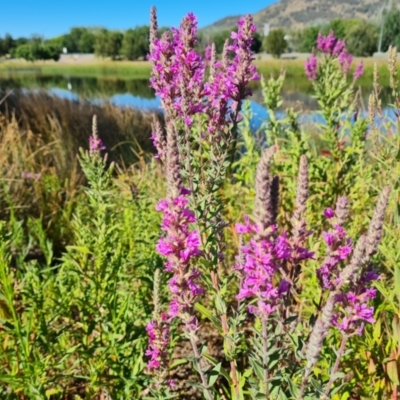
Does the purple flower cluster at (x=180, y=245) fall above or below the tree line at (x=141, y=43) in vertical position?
below

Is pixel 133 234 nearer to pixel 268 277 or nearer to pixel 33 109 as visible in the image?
pixel 268 277

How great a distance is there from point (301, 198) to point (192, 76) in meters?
0.73

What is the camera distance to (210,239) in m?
1.42

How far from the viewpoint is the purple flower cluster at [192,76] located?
1512mm

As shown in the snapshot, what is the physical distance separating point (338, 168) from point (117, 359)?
7.57 feet

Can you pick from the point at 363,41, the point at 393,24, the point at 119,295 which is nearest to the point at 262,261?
the point at 119,295

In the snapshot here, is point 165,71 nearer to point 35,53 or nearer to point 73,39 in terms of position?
point 35,53

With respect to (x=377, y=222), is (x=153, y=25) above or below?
above

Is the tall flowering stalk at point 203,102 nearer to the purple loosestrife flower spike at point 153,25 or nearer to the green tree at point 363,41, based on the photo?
the purple loosestrife flower spike at point 153,25

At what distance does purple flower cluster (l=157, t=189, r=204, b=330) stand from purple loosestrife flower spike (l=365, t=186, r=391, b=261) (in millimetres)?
Result: 445

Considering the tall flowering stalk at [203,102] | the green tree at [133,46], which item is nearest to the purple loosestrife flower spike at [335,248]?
the tall flowering stalk at [203,102]

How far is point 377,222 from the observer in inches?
37.9

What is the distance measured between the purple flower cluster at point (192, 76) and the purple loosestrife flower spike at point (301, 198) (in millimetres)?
609

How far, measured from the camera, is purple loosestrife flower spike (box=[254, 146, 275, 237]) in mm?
769
